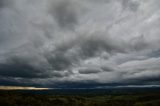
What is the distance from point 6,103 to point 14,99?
69.5 ft

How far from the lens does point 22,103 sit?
198750 millimetres

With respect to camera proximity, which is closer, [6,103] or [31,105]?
[6,103]

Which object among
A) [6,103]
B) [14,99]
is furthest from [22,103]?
[6,103]

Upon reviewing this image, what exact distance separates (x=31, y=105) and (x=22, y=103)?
10855 mm

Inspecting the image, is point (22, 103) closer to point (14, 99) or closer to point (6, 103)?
point (14, 99)

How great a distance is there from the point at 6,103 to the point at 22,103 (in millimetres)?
24186

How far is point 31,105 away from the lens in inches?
7800

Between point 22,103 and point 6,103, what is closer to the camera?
point 6,103

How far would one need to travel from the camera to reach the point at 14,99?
7815 inches

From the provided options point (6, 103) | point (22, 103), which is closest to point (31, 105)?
point (22, 103)

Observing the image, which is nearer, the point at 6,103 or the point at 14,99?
the point at 6,103

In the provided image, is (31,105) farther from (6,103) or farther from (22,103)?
(6,103)

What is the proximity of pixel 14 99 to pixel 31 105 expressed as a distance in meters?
21.0

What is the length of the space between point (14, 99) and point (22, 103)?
1033 centimetres
